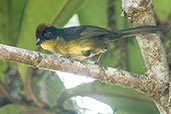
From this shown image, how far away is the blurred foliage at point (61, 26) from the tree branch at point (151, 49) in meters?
1.02

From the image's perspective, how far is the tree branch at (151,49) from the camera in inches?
107

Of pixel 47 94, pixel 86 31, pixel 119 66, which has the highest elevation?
pixel 86 31

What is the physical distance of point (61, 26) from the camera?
4062mm

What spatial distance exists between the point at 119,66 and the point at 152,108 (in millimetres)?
687

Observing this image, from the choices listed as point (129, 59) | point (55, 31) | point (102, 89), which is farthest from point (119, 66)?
point (55, 31)

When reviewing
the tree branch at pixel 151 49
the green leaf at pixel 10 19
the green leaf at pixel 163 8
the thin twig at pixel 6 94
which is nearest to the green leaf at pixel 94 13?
the green leaf at pixel 163 8

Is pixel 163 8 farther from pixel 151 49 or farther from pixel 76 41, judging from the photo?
pixel 151 49

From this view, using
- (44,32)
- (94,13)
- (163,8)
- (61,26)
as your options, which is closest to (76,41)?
(44,32)

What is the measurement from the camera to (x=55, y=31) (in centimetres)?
366

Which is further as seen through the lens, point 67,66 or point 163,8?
point 163,8

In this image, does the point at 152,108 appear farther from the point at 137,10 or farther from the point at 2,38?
the point at 2,38

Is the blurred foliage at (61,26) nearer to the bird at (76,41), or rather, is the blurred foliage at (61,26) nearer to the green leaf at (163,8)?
the green leaf at (163,8)

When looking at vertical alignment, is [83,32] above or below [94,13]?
below

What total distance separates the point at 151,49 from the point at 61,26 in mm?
1577
